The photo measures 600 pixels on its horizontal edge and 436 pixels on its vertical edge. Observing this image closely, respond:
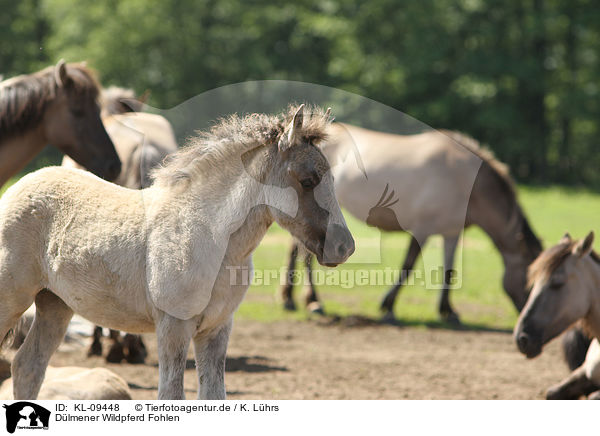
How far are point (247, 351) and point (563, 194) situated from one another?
20716 mm

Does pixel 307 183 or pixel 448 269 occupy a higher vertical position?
pixel 307 183

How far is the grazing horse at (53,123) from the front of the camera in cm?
612

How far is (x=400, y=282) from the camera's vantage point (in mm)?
9445

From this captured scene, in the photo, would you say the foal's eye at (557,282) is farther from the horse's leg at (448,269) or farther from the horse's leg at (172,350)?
the horse's leg at (448,269)

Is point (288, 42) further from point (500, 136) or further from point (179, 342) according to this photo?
point (179, 342)

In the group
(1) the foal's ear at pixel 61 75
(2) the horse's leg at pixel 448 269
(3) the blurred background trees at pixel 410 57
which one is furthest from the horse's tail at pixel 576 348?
(3) the blurred background trees at pixel 410 57

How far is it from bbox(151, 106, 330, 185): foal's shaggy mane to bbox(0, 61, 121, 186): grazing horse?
8.59ft

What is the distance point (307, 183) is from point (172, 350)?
3.26 feet

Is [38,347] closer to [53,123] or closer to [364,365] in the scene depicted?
[53,123]

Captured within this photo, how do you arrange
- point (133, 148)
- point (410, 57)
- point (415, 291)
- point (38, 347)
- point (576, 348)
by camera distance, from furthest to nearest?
point (410, 57), point (415, 291), point (133, 148), point (576, 348), point (38, 347)

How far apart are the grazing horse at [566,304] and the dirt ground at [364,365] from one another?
0.47 meters

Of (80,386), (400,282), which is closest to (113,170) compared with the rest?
(80,386)

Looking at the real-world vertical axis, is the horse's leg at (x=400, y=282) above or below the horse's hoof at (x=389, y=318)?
above
